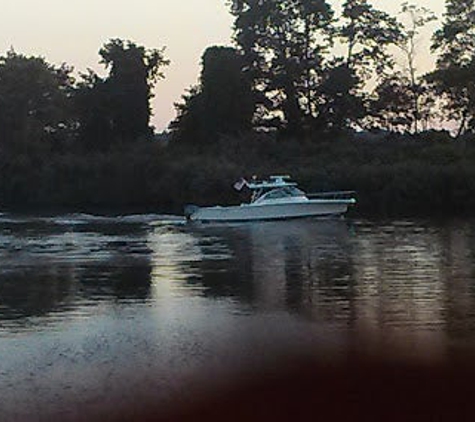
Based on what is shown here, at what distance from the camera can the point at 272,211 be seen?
46406 mm

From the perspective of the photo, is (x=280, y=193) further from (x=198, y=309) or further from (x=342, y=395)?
(x=342, y=395)

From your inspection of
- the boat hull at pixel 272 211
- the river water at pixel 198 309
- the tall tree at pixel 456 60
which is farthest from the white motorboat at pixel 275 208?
the tall tree at pixel 456 60

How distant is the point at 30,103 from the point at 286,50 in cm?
2226

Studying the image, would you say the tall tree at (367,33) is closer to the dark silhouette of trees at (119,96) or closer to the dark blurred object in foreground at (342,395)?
the dark silhouette of trees at (119,96)

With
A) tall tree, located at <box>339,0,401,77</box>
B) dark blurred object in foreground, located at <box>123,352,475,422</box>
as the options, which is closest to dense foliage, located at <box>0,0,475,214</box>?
tall tree, located at <box>339,0,401,77</box>

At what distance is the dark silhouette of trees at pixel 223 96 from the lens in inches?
2726

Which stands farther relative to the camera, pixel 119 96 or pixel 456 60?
pixel 119 96

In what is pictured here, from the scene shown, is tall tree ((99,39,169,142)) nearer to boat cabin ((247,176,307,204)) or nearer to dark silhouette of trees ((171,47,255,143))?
dark silhouette of trees ((171,47,255,143))

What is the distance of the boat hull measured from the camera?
152ft

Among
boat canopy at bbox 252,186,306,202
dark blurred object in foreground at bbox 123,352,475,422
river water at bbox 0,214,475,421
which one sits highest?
boat canopy at bbox 252,186,306,202

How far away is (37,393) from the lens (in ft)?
41.7

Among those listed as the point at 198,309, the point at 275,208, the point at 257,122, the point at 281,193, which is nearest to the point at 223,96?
the point at 257,122

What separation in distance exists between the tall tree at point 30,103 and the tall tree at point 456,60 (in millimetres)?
30569

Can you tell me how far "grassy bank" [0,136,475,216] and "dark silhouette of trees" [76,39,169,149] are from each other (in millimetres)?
2998
